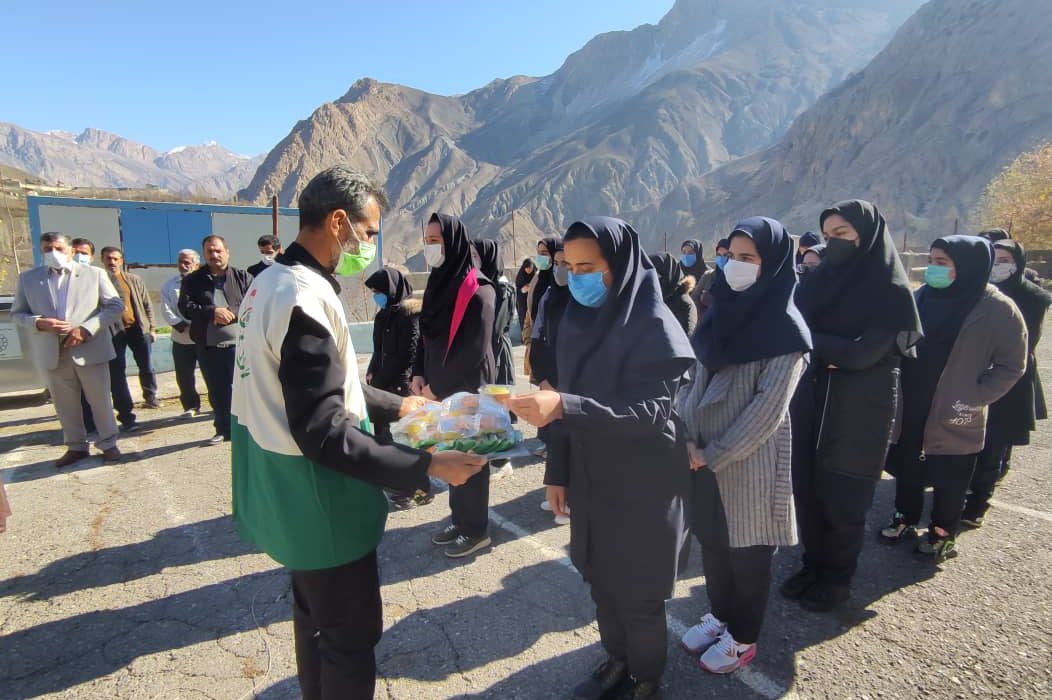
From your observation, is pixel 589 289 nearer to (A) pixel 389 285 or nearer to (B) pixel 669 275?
(B) pixel 669 275

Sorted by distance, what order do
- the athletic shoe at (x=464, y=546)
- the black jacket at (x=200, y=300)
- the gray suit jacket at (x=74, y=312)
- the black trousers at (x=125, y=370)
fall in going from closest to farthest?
the athletic shoe at (x=464, y=546) < the gray suit jacket at (x=74, y=312) < the black jacket at (x=200, y=300) < the black trousers at (x=125, y=370)

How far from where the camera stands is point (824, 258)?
117 inches

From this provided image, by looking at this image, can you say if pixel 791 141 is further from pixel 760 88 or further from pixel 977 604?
pixel 977 604

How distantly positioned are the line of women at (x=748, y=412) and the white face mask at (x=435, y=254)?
3.76 ft

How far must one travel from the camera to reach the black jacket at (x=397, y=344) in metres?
4.27

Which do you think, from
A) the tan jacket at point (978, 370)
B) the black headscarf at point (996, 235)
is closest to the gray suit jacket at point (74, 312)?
the tan jacket at point (978, 370)

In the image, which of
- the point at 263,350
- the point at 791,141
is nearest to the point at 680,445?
the point at 263,350

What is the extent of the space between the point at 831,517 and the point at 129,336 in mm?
7693

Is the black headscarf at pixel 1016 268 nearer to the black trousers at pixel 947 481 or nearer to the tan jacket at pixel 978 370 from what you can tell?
the tan jacket at pixel 978 370

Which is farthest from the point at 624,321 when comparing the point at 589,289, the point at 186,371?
the point at 186,371

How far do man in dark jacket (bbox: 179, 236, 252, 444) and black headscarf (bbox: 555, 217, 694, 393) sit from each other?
4.60 m

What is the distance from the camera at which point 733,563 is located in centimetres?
241

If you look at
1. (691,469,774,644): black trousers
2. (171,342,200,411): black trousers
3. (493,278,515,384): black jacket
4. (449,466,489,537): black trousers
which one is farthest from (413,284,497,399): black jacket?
(171,342,200,411): black trousers

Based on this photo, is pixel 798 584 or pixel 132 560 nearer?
pixel 798 584
